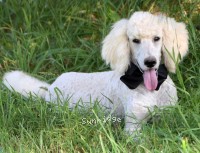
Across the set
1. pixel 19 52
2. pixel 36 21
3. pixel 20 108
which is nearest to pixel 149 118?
pixel 20 108

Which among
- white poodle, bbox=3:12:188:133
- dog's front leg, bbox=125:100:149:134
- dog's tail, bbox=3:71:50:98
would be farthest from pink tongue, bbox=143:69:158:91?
dog's tail, bbox=3:71:50:98

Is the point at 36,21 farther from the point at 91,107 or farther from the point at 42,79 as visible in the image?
the point at 91,107

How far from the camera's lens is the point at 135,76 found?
3727 mm

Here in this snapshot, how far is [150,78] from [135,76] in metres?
0.12

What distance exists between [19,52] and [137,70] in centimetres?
159

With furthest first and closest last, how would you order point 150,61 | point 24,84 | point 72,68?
A: 1. point 72,68
2. point 24,84
3. point 150,61

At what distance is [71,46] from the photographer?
511cm

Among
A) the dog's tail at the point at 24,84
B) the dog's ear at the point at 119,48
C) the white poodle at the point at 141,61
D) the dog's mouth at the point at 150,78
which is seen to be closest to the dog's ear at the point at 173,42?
the white poodle at the point at 141,61

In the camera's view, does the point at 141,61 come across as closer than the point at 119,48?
Yes

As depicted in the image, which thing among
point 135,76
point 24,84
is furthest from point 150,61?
point 24,84

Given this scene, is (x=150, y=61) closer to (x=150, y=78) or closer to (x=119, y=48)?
(x=150, y=78)

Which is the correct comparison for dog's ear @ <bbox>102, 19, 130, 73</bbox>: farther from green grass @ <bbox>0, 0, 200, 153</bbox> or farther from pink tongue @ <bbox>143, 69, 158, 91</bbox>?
green grass @ <bbox>0, 0, 200, 153</bbox>

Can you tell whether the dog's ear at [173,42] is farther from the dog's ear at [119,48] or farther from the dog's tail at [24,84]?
the dog's tail at [24,84]

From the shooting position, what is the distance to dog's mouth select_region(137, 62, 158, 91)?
12.0 feet
